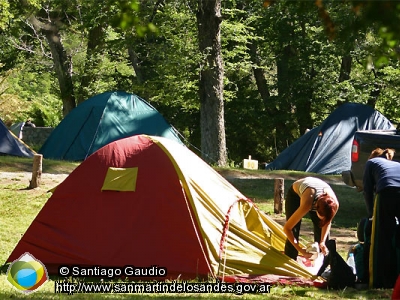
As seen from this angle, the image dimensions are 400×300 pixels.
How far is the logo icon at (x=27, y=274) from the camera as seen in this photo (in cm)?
754

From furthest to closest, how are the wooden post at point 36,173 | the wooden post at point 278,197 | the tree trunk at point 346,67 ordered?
the tree trunk at point 346,67 < the wooden post at point 36,173 < the wooden post at point 278,197

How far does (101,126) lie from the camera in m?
20.6

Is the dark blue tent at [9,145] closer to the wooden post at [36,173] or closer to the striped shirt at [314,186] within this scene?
the wooden post at [36,173]

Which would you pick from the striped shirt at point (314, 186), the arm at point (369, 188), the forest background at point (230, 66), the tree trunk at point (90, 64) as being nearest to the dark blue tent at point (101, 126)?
the forest background at point (230, 66)

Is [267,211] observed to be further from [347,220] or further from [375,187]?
[375,187]

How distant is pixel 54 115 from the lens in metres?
40.0

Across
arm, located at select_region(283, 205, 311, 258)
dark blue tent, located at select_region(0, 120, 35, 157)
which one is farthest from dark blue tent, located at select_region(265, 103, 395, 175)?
arm, located at select_region(283, 205, 311, 258)

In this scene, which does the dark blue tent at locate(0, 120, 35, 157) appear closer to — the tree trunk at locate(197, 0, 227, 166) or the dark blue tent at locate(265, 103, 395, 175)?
the tree trunk at locate(197, 0, 227, 166)

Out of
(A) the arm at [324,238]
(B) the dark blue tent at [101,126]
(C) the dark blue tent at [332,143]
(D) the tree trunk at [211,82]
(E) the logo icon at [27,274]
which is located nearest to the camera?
(E) the logo icon at [27,274]

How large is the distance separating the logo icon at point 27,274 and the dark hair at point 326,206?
2983mm

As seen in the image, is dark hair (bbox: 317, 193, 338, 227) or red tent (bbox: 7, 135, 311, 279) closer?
dark hair (bbox: 317, 193, 338, 227)

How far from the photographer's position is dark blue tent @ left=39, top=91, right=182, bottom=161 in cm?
2052

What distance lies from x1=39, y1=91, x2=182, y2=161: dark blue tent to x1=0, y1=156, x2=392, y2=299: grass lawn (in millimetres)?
3249

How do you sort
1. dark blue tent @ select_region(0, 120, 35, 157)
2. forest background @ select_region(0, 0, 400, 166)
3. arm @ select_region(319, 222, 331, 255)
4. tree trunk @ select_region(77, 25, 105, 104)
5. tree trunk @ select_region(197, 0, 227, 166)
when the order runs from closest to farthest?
arm @ select_region(319, 222, 331, 255), tree trunk @ select_region(197, 0, 227, 166), dark blue tent @ select_region(0, 120, 35, 157), forest background @ select_region(0, 0, 400, 166), tree trunk @ select_region(77, 25, 105, 104)
